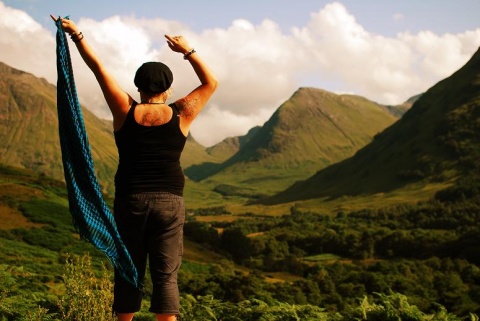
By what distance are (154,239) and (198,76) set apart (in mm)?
1750

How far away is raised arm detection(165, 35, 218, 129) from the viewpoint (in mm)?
5438

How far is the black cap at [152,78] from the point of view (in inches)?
207

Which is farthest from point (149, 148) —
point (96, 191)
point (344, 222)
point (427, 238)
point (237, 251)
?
point (344, 222)

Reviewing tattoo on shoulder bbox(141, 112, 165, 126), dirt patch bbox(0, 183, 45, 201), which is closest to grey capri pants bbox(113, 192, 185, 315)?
tattoo on shoulder bbox(141, 112, 165, 126)

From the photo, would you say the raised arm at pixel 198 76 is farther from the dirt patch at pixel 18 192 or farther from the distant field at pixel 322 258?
the distant field at pixel 322 258

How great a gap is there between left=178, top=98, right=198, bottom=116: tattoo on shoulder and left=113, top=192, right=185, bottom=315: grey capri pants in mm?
851

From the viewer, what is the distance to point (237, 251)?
349 feet

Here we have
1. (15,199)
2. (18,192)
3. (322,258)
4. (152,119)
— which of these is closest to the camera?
(152,119)

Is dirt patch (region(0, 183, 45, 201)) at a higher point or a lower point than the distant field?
higher

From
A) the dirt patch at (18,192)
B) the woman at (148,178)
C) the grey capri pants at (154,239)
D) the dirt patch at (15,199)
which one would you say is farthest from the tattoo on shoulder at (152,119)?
the dirt patch at (18,192)

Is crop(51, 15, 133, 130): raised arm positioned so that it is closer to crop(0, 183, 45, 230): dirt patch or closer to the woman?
the woman

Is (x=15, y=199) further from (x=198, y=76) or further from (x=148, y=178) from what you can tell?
(x=148, y=178)

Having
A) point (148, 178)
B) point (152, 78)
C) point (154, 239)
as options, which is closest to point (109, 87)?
point (152, 78)

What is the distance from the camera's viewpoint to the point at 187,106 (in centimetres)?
541
